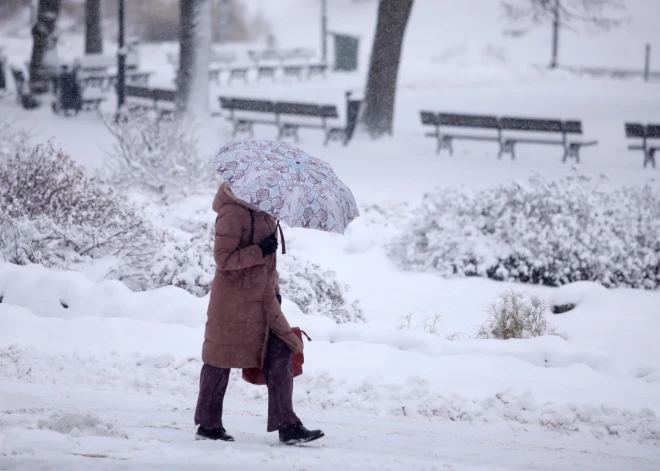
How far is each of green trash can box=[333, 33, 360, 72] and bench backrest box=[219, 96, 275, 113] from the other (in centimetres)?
1898

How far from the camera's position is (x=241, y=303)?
414cm

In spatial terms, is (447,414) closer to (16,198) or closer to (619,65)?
(16,198)

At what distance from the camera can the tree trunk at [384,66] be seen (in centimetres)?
1667

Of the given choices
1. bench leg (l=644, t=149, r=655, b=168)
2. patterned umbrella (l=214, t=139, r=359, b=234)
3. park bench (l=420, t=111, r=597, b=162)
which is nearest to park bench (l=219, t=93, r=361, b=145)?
park bench (l=420, t=111, r=597, b=162)

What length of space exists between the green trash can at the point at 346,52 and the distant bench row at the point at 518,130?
19.8 m

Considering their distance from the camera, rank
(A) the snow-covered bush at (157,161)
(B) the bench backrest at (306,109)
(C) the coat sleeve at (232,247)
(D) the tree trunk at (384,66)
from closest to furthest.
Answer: (C) the coat sleeve at (232,247) < (A) the snow-covered bush at (157,161) < (B) the bench backrest at (306,109) < (D) the tree trunk at (384,66)

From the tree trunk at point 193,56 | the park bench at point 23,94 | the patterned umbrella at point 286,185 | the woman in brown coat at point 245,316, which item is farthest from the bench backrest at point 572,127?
the park bench at point 23,94

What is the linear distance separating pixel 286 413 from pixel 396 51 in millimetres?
13409

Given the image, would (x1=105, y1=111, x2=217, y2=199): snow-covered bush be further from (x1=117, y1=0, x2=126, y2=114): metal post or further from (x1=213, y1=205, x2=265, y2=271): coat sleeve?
(x1=117, y1=0, x2=126, y2=114): metal post

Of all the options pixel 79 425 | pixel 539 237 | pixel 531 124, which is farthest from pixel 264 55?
pixel 79 425

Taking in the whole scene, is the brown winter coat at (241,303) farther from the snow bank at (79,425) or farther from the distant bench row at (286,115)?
the distant bench row at (286,115)

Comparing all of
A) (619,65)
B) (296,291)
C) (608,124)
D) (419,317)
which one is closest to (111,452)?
(296,291)

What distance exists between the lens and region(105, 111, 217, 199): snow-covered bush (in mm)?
9844

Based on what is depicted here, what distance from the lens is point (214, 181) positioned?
10.4 metres
